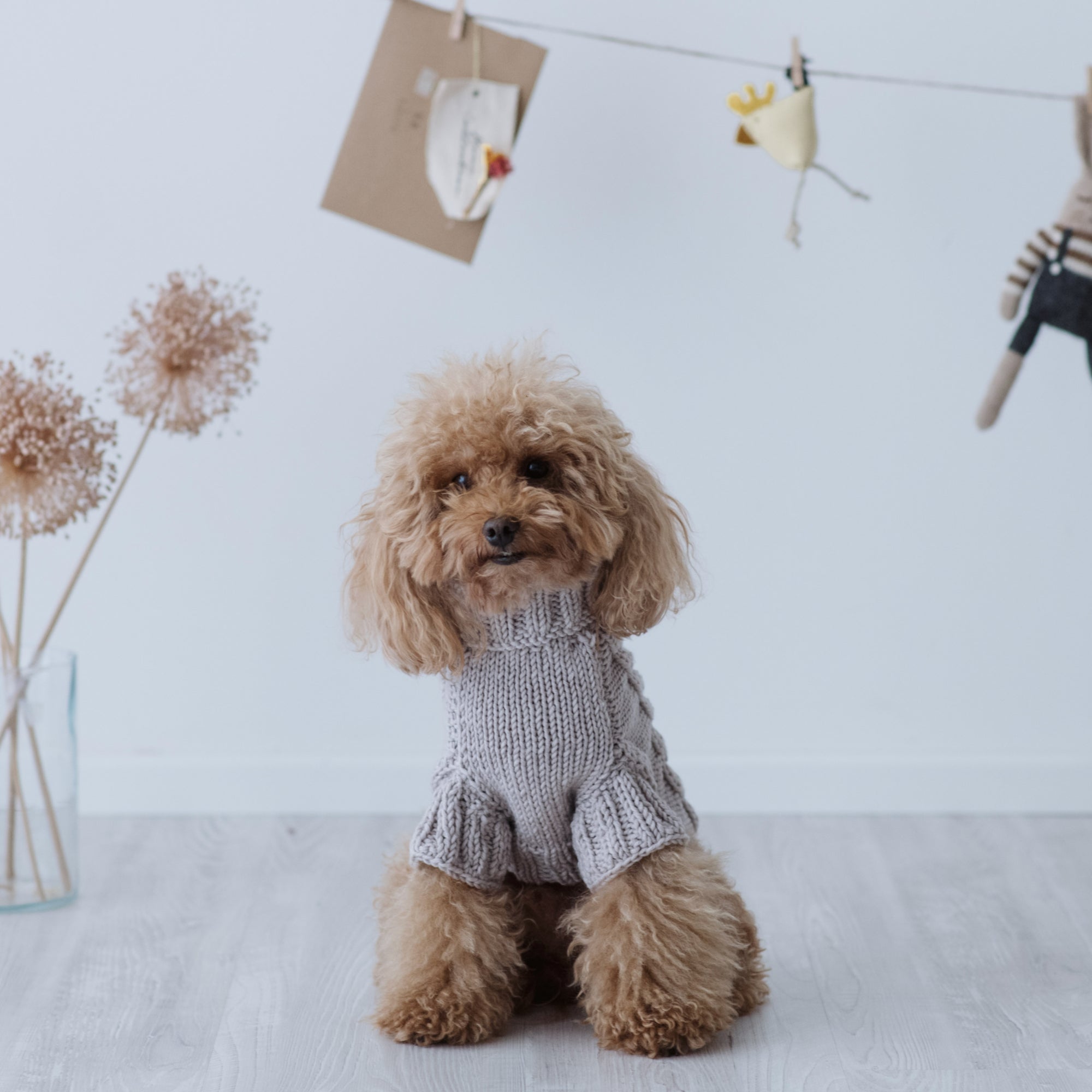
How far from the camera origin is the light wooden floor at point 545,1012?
4.40 ft

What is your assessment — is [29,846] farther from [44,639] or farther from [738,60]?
[738,60]

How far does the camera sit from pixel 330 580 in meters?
2.09

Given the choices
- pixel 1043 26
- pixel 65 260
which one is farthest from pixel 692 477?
pixel 65 260

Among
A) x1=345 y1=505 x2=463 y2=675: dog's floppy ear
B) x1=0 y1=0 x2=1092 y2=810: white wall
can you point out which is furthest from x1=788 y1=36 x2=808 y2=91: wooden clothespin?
x1=345 y1=505 x2=463 y2=675: dog's floppy ear

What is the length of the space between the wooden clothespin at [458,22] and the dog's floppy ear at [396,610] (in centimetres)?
73

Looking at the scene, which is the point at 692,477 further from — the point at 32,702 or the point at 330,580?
the point at 32,702

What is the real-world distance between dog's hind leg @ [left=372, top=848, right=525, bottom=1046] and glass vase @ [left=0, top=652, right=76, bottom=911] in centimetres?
63

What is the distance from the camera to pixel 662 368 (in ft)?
6.70

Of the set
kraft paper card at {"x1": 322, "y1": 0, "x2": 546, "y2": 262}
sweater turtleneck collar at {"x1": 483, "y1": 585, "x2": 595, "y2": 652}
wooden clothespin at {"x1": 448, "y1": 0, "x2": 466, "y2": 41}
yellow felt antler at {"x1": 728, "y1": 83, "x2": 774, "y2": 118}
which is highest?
yellow felt antler at {"x1": 728, "y1": 83, "x2": 774, "y2": 118}

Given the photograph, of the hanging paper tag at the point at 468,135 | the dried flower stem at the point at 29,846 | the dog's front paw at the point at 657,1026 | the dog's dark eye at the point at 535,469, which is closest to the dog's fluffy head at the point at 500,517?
the dog's dark eye at the point at 535,469

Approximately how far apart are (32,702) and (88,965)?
378 millimetres

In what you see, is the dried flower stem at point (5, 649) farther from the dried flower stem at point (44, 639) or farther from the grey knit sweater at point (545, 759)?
the grey knit sweater at point (545, 759)

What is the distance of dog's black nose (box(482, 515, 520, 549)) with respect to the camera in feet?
4.10

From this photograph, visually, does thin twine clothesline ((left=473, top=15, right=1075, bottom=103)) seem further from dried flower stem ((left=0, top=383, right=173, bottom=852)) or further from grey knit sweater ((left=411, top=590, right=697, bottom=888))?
grey knit sweater ((left=411, top=590, right=697, bottom=888))
